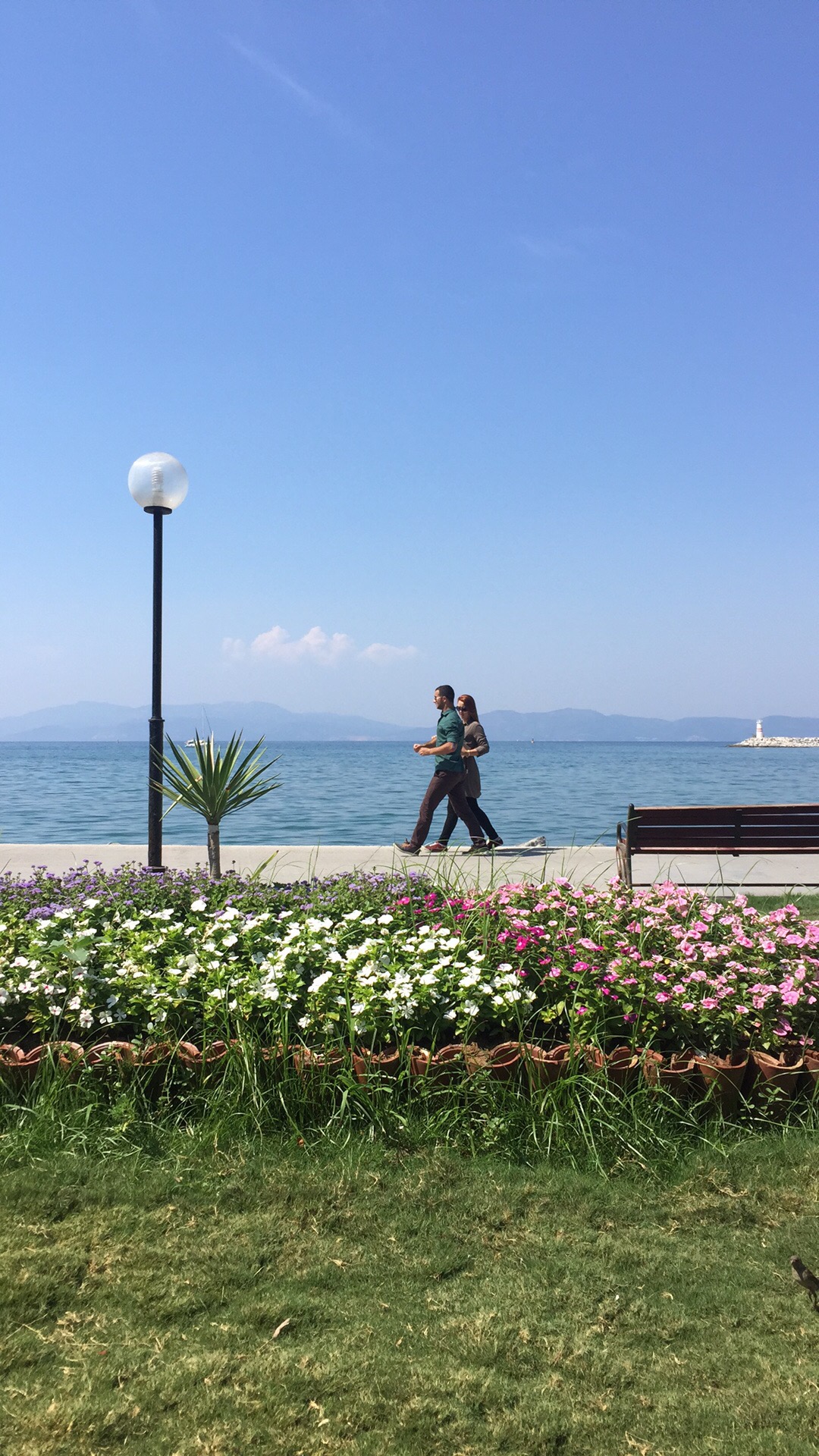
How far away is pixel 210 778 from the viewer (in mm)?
7676

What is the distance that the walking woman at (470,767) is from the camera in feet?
38.7

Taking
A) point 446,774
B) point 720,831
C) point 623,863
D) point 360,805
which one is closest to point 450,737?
point 446,774

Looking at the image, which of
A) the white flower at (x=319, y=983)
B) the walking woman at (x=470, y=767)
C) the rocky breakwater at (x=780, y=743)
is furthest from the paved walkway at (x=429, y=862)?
the rocky breakwater at (x=780, y=743)

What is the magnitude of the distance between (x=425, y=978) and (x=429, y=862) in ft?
22.9

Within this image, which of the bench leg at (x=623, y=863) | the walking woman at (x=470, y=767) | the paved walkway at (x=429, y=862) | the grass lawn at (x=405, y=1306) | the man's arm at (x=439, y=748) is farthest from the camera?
the walking woman at (x=470, y=767)

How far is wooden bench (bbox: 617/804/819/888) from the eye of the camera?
895cm

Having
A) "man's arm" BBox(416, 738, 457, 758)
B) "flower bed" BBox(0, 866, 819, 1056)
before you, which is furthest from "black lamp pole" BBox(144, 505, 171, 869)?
"man's arm" BBox(416, 738, 457, 758)

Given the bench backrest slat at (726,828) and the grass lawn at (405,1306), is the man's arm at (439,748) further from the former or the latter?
the grass lawn at (405,1306)

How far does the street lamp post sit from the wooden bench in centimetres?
456

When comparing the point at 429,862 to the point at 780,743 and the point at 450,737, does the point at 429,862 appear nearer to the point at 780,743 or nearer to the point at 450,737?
the point at 450,737

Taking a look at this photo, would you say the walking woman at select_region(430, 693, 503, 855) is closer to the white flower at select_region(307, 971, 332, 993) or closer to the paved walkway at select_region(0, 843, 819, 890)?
the paved walkway at select_region(0, 843, 819, 890)

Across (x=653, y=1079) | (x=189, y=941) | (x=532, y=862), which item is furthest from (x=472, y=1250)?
(x=532, y=862)

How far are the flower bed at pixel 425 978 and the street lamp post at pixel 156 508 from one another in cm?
303

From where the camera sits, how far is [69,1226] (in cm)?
296
